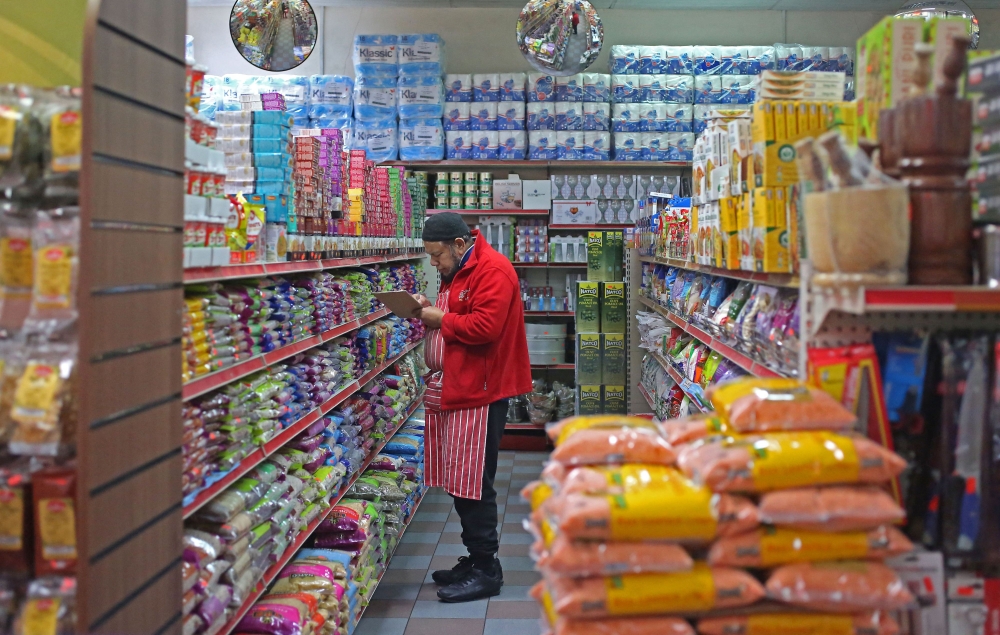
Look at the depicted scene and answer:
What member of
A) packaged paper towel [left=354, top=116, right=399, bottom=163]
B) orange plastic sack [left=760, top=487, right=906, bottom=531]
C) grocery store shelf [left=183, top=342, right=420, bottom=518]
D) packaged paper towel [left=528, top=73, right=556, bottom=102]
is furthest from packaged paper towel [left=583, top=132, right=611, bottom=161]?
orange plastic sack [left=760, top=487, right=906, bottom=531]

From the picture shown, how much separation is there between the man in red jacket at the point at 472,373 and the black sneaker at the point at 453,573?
65mm

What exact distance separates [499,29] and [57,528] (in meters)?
7.94

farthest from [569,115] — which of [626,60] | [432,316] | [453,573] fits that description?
[453,573]

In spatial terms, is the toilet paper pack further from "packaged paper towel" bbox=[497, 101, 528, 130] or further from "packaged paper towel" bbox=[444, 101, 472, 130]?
"packaged paper towel" bbox=[497, 101, 528, 130]

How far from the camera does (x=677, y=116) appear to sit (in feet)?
26.5

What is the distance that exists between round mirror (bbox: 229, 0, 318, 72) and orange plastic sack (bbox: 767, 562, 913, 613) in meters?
4.22

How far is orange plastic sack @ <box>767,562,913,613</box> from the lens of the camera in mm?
1732

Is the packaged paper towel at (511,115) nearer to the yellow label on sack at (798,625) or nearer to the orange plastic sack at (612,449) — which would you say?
the orange plastic sack at (612,449)

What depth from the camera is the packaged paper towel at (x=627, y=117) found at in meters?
8.06

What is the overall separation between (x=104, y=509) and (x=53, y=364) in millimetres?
338

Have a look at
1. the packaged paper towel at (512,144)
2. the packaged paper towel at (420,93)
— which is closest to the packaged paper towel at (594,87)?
the packaged paper towel at (512,144)

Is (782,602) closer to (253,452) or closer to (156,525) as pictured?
(156,525)

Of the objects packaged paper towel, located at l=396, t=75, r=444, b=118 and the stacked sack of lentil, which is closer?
the stacked sack of lentil

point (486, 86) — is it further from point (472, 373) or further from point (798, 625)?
point (798, 625)
